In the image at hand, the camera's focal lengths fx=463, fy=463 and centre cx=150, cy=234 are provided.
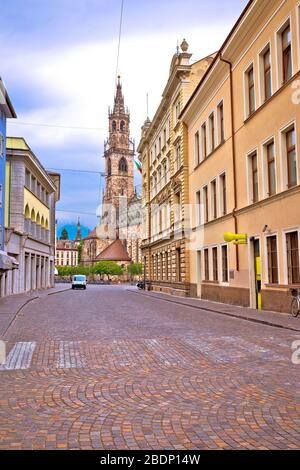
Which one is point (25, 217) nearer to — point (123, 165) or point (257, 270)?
point (257, 270)

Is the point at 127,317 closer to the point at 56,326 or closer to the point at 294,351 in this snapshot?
the point at 56,326

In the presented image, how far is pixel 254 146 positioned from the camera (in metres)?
20.7

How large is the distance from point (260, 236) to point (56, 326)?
31.8 feet

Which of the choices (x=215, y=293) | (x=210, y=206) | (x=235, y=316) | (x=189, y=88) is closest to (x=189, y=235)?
(x=210, y=206)

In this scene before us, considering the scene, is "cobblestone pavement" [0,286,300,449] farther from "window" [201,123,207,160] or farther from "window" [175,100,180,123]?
"window" [175,100,180,123]

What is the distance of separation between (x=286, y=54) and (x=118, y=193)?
117786 mm

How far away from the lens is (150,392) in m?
6.52

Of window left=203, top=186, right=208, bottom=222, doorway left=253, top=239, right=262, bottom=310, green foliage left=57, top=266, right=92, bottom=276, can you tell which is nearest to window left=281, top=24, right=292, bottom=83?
doorway left=253, top=239, right=262, bottom=310

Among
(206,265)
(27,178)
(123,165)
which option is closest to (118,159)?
(123,165)

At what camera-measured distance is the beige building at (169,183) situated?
1346 inches

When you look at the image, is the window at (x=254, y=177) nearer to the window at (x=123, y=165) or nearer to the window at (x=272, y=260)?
the window at (x=272, y=260)

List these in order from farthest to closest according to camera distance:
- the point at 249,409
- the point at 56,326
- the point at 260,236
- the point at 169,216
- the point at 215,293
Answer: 1. the point at 169,216
2. the point at 215,293
3. the point at 260,236
4. the point at 56,326
5. the point at 249,409

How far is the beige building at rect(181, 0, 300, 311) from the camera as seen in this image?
57.2 feet

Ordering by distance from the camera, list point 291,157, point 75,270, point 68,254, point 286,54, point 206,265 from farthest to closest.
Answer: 1. point 68,254
2. point 75,270
3. point 206,265
4. point 286,54
5. point 291,157
